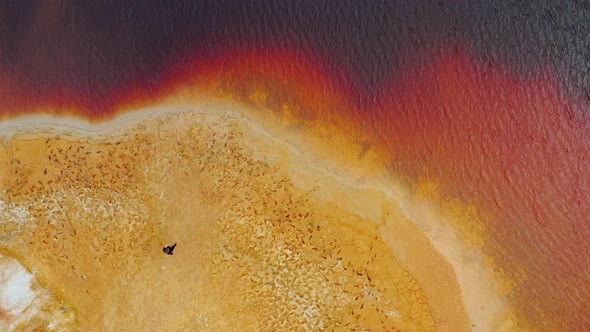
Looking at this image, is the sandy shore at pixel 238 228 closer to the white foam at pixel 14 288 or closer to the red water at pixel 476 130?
the white foam at pixel 14 288

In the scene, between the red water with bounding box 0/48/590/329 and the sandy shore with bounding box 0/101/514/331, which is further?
the red water with bounding box 0/48/590/329

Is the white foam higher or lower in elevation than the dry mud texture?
lower

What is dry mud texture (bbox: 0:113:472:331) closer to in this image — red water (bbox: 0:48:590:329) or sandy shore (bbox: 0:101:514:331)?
sandy shore (bbox: 0:101:514:331)

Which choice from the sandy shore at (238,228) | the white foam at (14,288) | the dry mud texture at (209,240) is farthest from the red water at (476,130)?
the white foam at (14,288)

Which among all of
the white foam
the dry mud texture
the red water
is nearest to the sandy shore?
the dry mud texture

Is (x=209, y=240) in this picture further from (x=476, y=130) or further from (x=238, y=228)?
(x=476, y=130)

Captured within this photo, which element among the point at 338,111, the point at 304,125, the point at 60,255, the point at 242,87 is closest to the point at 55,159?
the point at 60,255
